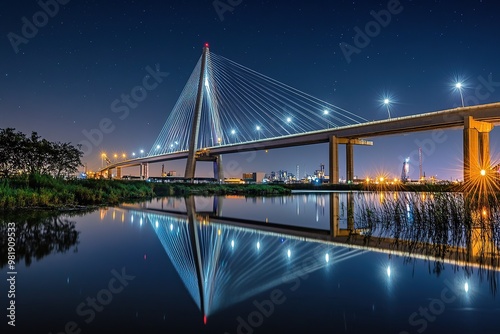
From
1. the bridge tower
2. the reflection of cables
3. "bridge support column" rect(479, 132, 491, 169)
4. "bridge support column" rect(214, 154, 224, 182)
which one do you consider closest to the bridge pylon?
the bridge tower

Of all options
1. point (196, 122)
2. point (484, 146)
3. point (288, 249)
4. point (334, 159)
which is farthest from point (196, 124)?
point (288, 249)

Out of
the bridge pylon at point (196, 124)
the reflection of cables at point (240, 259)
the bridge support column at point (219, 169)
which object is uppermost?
the bridge pylon at point (196, 124)

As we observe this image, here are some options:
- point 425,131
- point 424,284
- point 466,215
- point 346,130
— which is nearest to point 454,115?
point 425,131

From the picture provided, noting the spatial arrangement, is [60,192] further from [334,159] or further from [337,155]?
[337,155]

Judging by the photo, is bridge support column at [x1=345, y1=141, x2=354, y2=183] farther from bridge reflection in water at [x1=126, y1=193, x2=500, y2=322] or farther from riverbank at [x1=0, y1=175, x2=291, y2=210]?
bridge reflection in water at [x1=126, y1=193, x2=500, y2=322]

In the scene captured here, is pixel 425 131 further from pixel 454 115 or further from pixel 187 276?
pixel 187 276

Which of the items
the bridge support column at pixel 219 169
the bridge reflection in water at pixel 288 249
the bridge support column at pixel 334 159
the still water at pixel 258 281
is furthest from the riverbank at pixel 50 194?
the bridge support column at pixel 334 159

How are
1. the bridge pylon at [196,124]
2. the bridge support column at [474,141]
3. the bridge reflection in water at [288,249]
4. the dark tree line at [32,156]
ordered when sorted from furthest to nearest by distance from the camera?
the bridge pylon at [196,124] < the bridge support column at [474,141] < the dark tree line at [32,156] < the bridge reflection in water at [288,249]

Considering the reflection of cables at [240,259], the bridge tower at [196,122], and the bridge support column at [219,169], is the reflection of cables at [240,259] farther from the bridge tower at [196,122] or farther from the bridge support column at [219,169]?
the bridge support column at [219,169]
